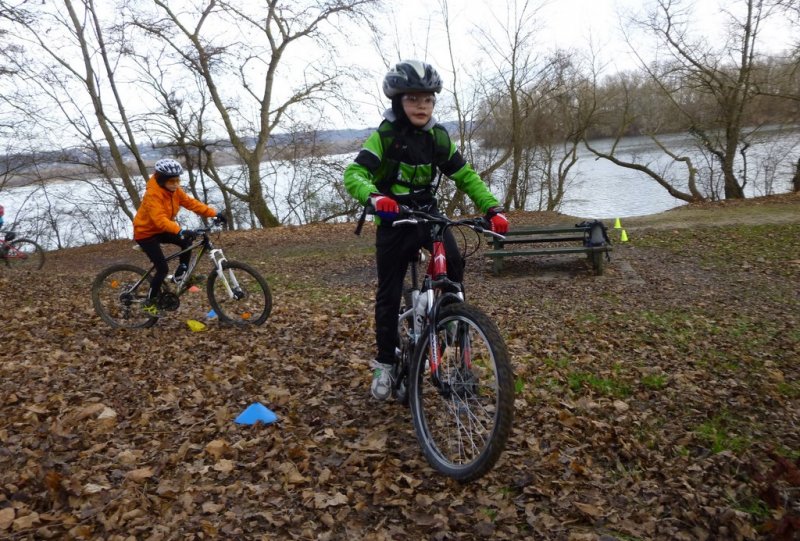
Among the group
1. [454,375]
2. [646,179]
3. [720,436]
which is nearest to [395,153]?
[454,375]

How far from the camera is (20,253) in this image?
1366 cm

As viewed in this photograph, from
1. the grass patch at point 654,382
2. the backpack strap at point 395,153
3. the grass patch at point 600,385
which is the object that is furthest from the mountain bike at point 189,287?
the grass patch at point 654,382

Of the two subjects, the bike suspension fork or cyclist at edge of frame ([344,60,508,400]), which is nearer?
cyclist at edge of frame ([344,60,508,400])

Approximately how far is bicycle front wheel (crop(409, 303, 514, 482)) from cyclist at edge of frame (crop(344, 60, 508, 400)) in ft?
1.78

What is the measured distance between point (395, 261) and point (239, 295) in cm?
339

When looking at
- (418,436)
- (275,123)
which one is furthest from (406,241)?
(275,123)

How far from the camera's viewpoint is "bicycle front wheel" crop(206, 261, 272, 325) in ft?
20.1

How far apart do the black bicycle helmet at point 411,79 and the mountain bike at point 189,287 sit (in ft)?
11.4

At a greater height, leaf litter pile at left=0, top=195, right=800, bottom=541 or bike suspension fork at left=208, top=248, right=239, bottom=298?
bike suspension fork at left=208, top=248, right=239, bottom=298

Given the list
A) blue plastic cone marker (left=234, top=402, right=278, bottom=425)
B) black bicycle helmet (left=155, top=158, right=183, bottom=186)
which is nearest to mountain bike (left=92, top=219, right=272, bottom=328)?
black bicycle helmet (left=155, top=158, right=183, bottom=186)

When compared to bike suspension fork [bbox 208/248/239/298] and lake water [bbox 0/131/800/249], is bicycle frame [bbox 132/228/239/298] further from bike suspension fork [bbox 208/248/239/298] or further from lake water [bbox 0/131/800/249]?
lake water [bbox 0/131/800/249]

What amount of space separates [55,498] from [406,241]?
7.79 feet

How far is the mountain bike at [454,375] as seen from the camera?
8.30 feet

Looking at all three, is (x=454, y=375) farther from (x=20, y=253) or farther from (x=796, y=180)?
(x=796, y=180)
